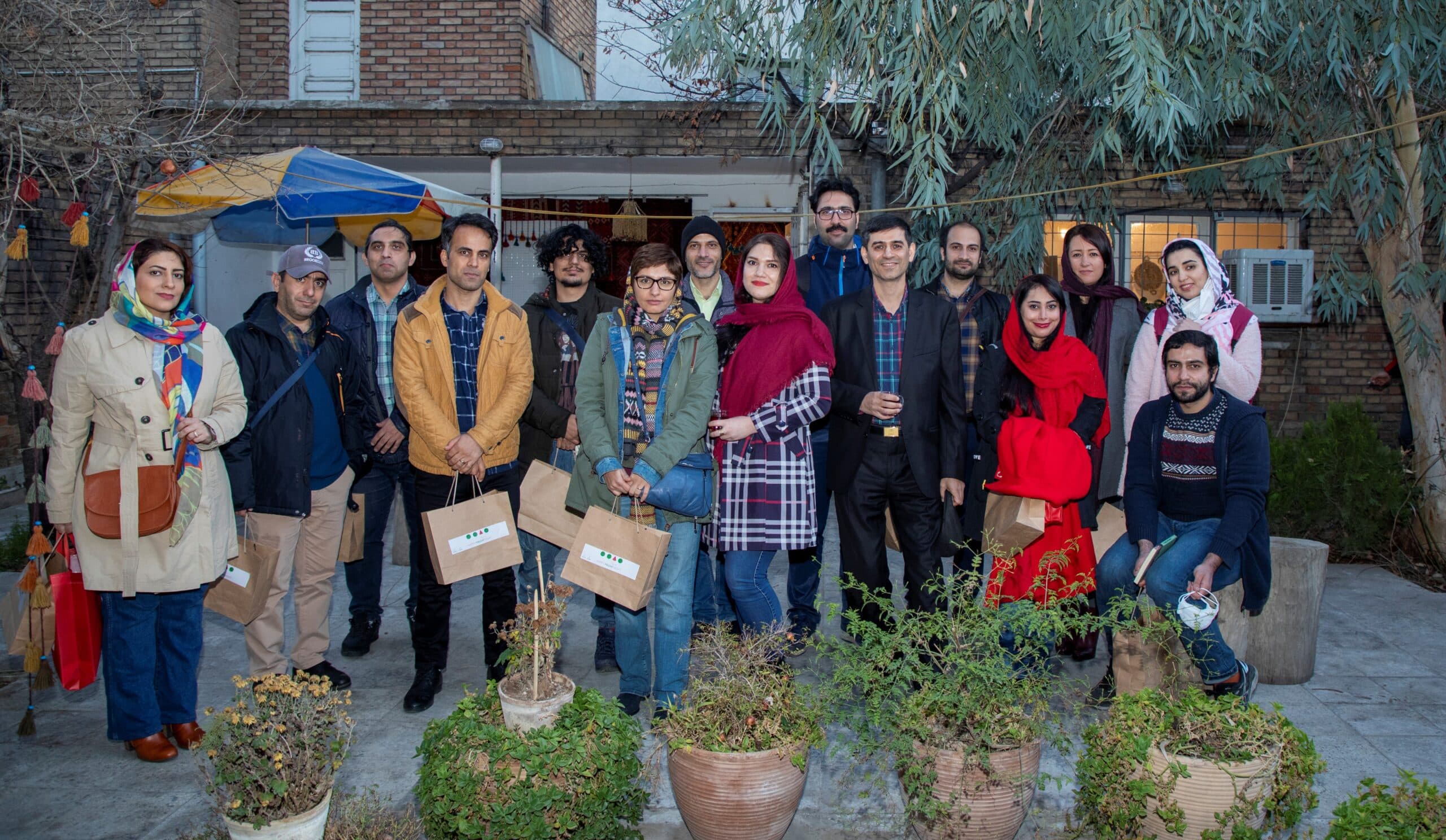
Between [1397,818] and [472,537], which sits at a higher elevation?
[472,537]

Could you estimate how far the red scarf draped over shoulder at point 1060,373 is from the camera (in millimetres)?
4707

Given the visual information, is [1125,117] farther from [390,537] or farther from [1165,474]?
[390,537]

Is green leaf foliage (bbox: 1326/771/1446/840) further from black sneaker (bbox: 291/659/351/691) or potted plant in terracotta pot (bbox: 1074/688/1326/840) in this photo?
black sneaker (bbox: 291/659/351/691)

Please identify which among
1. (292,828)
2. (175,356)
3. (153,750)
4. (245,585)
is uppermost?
(175,356)

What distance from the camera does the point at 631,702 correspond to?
456 cm

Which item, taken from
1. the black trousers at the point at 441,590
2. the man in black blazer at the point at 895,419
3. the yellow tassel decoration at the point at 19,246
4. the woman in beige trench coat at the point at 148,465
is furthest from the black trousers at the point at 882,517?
the yellow tassel decoration at the point at 19,246

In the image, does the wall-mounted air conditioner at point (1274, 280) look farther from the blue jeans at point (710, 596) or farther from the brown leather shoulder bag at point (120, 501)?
the brown leather shoulder bag at point (120, 501)

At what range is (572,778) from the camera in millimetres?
3033

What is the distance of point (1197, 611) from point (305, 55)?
447 inches

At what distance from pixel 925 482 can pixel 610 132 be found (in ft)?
23.4

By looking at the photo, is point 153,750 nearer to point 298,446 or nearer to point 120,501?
point 120,501

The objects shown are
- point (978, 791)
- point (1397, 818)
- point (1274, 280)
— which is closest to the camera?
point (1397, 818)

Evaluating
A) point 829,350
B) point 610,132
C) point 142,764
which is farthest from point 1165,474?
point 610,132

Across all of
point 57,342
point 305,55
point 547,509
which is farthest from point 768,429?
point 305,55
